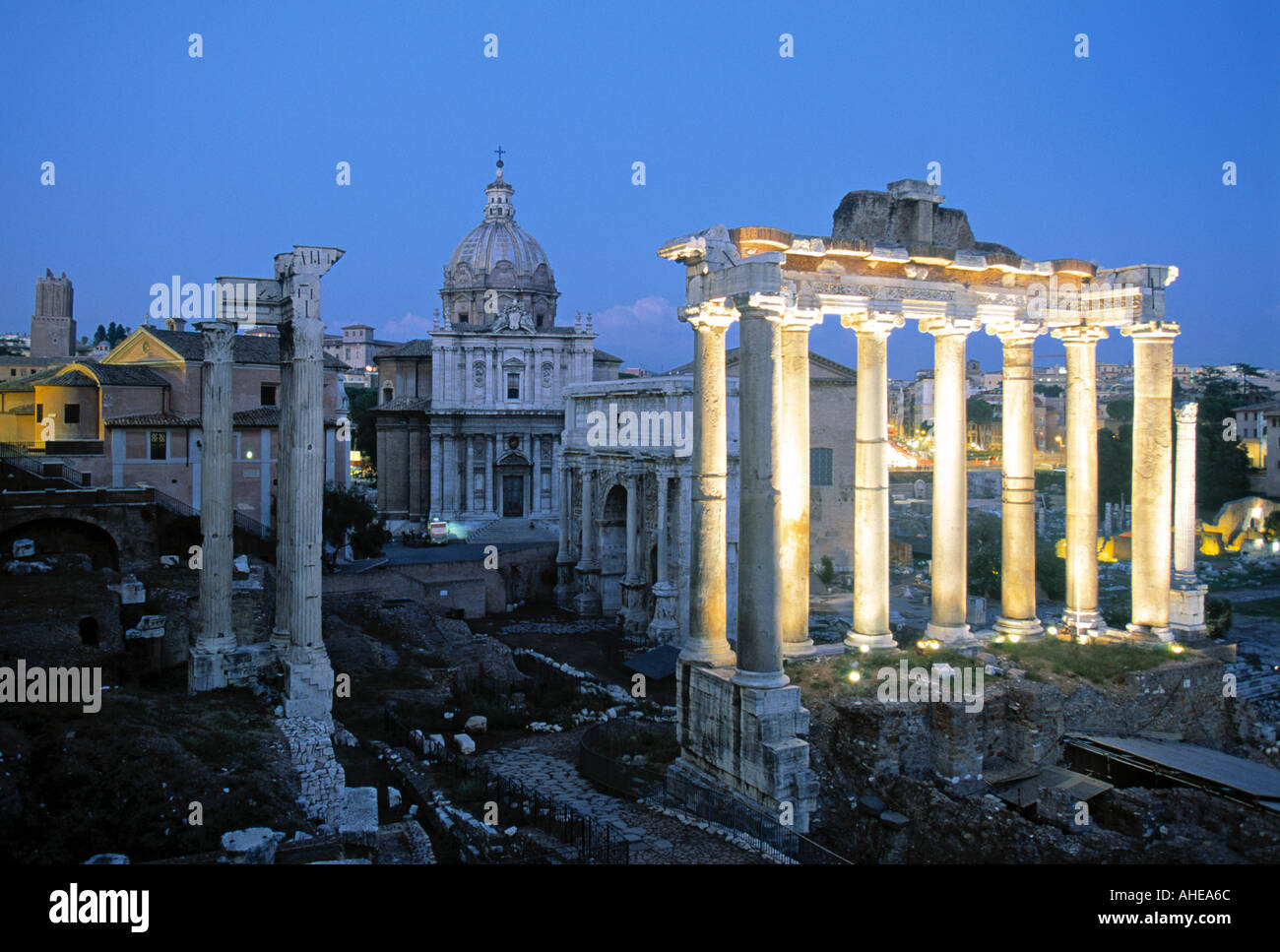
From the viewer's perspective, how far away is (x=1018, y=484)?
16547mm

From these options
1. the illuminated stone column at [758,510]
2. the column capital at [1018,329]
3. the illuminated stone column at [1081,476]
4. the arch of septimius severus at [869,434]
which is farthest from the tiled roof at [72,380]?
the illuminated stone column at [1081,476]

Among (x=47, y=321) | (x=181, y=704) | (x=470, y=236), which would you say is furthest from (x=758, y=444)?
(x=47, y=321)

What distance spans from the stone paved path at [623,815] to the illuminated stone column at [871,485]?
454cm

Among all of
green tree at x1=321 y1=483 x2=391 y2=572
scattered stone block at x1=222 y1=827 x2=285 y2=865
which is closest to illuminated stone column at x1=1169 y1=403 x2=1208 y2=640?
scattered stone block at x1=222 y1=827 x2=285 y2=865

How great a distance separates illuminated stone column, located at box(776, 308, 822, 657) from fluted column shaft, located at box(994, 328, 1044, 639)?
4.07m

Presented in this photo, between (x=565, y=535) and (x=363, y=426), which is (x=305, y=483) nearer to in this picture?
(x=565, y=535)

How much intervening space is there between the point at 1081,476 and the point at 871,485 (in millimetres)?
4396

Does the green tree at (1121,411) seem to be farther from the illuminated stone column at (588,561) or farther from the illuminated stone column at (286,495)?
the illuminated stone column at (286,495)

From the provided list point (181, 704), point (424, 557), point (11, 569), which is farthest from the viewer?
point (424, 557)

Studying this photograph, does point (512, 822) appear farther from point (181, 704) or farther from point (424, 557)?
point (424, 557)

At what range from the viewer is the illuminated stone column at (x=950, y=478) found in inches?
618

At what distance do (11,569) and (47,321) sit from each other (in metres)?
60.5
